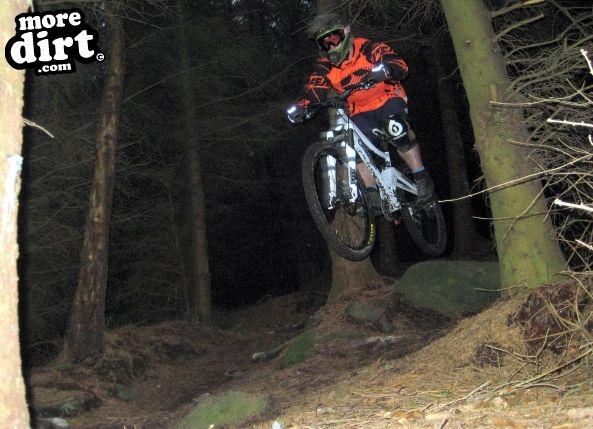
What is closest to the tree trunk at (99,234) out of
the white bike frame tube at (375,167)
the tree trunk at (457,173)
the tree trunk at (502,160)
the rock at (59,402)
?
the rock at (59,402)

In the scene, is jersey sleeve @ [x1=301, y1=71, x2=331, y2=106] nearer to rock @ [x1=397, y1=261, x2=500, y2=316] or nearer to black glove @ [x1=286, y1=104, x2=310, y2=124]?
black glove @ [x1=286, y1=104, x2=310, y2=124]

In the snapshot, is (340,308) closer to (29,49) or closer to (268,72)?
(29,49)

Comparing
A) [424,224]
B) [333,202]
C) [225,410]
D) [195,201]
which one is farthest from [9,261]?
[195,201]

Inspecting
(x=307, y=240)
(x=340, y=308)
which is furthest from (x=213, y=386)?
(x=307, y=240)

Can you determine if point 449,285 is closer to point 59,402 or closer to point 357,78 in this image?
point 357,78

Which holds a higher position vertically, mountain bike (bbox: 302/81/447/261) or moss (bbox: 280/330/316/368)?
mountain bike (bbox: 302/81/447/261)

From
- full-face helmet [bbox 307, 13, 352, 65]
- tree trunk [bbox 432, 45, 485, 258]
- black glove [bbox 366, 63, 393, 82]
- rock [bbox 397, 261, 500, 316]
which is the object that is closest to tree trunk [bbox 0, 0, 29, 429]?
full-face helmet [bbox 307, 13, 352, 65]

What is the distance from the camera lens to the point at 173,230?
1482cm

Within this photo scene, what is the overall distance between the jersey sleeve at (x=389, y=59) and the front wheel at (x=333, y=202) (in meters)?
0.90

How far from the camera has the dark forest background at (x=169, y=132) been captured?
29.3 feet

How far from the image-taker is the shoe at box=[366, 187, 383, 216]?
19.2 feet

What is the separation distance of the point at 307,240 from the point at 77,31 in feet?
51.9

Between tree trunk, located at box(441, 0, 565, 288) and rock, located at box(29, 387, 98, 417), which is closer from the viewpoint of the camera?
tree trunk, located at box(441, 0, 565, 288)

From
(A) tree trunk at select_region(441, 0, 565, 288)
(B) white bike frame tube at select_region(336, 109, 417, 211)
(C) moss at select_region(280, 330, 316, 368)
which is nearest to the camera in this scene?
(A) tree trunk at select_region(441, 0, 565, 288)
